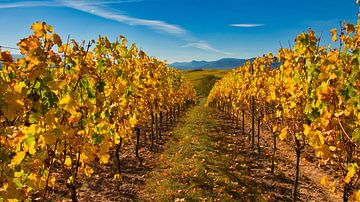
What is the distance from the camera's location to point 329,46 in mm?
7547

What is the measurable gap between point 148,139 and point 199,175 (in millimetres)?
8103

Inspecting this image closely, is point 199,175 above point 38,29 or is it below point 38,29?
below

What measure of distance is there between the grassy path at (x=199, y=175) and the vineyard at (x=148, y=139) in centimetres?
5

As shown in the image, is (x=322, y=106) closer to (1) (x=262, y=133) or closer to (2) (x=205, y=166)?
(2) (x=205, y=166)

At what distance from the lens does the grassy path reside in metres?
9.22

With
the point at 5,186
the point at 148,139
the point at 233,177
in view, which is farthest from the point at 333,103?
the point at 148,139

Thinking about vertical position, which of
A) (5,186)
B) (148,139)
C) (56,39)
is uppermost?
(56,39)

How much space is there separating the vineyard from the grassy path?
0.05m

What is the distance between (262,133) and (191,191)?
1327cm

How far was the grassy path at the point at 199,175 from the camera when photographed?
9.22m

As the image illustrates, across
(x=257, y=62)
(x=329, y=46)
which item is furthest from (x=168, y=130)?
(x=329, y=46)

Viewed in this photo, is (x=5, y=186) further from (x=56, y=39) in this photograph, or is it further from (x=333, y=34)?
(x=333, y=34)

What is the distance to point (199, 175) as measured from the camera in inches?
423

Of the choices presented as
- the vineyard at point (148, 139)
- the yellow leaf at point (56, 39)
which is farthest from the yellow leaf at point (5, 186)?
the yellow leaf at point (56, 39)
